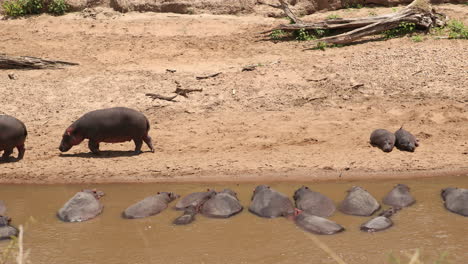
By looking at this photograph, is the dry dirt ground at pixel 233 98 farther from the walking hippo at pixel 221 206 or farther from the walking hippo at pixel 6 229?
the walking hippo at pixel 6 229

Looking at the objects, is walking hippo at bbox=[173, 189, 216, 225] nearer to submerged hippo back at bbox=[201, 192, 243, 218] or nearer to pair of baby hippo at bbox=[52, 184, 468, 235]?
pair of baby hippo at bbox=[52, 184, 468, 235]

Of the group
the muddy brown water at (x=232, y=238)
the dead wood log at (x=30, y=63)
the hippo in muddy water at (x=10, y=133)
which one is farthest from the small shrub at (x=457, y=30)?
the hippo in muddy water at (x=10, y=133)

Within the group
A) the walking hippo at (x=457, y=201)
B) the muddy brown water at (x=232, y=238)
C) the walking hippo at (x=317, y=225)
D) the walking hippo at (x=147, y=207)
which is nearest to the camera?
the muddy brown water at (x=232, y=238)

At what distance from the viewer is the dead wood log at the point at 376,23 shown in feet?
46.1

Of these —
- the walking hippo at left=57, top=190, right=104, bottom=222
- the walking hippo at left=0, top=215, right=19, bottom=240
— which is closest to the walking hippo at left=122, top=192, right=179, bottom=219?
the walking hippo at left=57, top=190, right=104, bottom=222

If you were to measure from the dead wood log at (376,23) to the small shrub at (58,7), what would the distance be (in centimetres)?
671

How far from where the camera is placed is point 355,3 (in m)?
16.2

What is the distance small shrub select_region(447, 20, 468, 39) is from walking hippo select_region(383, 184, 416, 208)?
7377mm

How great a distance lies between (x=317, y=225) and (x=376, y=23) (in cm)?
875

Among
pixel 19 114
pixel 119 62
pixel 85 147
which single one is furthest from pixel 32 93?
pixel 85 147

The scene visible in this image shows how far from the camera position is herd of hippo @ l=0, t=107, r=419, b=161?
949 cm

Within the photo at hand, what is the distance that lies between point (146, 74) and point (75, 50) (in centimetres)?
266

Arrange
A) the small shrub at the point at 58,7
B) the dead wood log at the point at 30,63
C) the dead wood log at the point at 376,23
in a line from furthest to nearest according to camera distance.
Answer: the small shrub at the point at 58,7
the dead wood log at the point at 30,63
the dead wood log at the point at 376,23

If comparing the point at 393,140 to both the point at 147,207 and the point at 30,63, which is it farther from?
the point at 30,63
